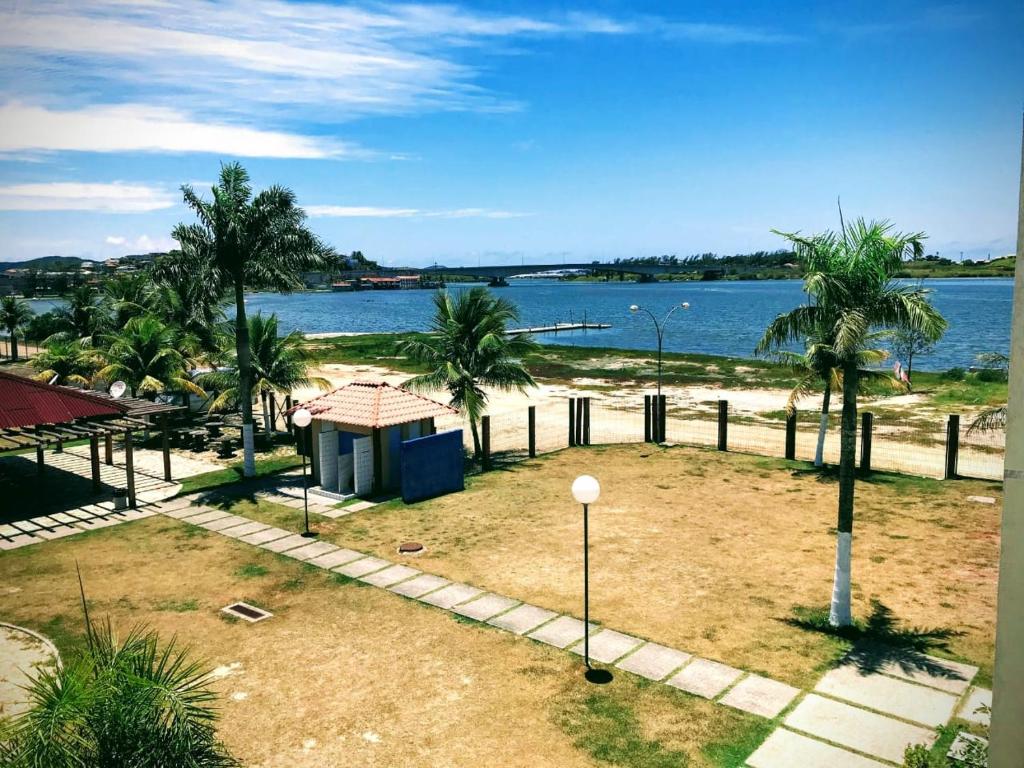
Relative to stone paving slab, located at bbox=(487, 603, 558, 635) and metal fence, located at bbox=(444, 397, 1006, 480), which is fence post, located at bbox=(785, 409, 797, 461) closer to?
metal fence, located at bbox=(444, 397, 1006, 480)

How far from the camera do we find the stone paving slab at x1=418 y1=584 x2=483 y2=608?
14.3m

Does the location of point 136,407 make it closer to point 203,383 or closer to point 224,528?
point 224,528

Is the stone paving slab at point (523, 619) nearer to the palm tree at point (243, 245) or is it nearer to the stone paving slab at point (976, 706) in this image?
the stone paving slab at point (976, 706)

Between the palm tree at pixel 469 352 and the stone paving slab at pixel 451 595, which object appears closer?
the stone paving slab at pixel 451 595

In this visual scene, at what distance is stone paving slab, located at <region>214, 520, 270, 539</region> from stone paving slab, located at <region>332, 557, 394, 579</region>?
378 cm

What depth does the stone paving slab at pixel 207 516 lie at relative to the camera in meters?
20.0

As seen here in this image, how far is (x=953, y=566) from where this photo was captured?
1555cm

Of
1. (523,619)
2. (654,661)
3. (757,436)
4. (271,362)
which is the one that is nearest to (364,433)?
(271,362)

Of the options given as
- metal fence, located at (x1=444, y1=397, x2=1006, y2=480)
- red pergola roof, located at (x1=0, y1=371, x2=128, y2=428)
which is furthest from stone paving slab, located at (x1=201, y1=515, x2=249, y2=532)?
metal fence, located at (x1=444, y1=397, x2=1006, y2=480)

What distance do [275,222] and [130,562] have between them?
37.2 ft

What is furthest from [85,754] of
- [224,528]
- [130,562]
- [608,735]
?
[224,528]

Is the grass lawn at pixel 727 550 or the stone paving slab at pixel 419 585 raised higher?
the grass lawn at pixel 727 550

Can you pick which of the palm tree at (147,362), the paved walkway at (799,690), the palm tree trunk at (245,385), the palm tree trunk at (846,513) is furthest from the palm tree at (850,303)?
the palm tree at (147,362)

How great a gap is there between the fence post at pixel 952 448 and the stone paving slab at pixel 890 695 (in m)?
13.2
